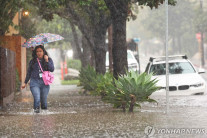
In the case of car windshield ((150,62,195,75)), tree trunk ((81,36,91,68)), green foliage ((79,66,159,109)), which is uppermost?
tree trunk ((81,36,91,68))

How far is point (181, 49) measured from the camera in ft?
321

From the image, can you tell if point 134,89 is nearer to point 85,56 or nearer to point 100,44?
point 100,44

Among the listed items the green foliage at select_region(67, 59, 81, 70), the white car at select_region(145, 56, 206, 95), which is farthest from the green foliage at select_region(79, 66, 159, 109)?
the green foliage at select_region(67, 59, 81, 70)

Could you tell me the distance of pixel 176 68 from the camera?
20328 millimetres

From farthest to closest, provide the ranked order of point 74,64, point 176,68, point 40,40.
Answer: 1. point 74,64
2. point 176,68
3. point 40,40

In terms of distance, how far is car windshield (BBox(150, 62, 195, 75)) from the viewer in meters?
20.2

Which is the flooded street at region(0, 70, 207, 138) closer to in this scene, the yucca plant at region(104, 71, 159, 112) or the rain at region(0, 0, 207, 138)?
the rain at region(0, 0, 207, 138)

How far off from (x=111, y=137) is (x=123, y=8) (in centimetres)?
751

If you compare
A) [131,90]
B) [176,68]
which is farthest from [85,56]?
[131,90]

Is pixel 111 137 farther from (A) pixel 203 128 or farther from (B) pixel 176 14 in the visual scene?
(B) pixel 176 14

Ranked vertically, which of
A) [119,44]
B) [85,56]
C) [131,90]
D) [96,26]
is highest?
[96,26]

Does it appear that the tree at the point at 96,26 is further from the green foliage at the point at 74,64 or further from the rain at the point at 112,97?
the green foliage at the point at 74,64

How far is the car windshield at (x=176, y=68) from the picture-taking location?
2019 cm

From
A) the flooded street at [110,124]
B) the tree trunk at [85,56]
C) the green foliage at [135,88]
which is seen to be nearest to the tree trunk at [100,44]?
the flooded street at [110,124]
